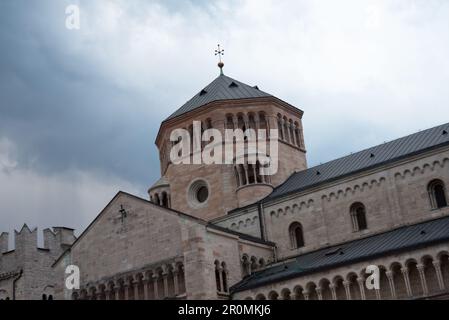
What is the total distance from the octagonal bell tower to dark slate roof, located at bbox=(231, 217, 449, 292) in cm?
729

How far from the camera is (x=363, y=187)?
4034 centimetres

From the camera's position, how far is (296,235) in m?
42.5

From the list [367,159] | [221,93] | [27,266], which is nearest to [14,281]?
[27,266]

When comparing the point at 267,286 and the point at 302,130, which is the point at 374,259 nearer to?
the point at 267,286

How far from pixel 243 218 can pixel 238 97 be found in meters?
9.22

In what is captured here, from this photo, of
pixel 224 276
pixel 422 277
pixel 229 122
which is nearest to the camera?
pixel 422 277

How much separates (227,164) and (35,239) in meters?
19.4

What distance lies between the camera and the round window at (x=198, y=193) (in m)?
47.4

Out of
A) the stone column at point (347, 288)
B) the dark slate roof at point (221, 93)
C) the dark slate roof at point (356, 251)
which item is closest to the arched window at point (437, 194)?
the dark slate roof at point (356, 251)

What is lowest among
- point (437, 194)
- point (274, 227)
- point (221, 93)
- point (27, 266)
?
point (437, 194)

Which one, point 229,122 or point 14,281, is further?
point 14,281

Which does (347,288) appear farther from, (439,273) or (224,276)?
(224,276)

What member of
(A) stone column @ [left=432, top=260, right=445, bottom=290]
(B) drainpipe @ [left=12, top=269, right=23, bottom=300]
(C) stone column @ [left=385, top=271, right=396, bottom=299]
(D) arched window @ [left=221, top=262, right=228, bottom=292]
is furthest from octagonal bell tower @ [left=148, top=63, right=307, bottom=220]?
(A) stone column @ [left=432, top=260, right=445, bottom=290]

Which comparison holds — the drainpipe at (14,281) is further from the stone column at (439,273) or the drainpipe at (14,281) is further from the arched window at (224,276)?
the stone column at (439,273)
